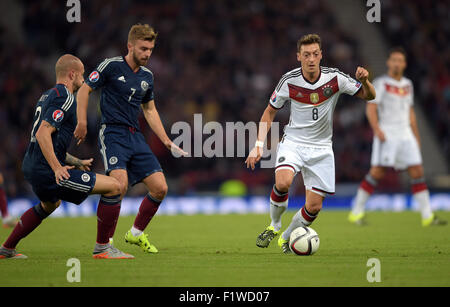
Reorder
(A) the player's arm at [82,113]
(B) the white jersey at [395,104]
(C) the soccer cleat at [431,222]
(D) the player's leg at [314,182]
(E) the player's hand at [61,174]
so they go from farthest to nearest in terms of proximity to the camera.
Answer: (B) the white jersey at [395,104]
(C) the soccer cleat at [431,222]
(D) the player's leg at [314,182]
(A) the player's arm at [82,113]
(E) the player's hand at [61,174]

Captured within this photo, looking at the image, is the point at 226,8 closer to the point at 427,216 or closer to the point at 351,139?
the point at 351,139

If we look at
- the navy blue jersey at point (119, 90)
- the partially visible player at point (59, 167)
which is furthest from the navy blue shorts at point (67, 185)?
the navy blue jersey at point (119, 90)

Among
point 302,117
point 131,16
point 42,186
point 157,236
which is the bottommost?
point 157,236

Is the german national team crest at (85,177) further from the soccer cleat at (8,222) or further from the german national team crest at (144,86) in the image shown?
the soccer cleat at (8,222)

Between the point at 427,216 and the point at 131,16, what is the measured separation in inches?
458

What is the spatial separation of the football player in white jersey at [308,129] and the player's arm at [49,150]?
2131mm

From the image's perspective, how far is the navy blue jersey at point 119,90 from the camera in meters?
7.13

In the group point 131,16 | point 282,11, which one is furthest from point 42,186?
point 282,11


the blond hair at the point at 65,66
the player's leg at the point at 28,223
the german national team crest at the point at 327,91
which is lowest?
the player's leg at the point at 28,223

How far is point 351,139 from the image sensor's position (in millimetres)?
17844

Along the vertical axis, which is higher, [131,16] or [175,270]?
[131,16]

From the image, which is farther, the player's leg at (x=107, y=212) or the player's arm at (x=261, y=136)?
the player's arm at (x=261, y=136)

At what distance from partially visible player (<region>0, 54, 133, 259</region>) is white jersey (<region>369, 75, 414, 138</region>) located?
19.3 feet

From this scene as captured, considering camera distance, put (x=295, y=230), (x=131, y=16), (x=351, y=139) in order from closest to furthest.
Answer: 1. (x=295, y=230)
2. (x=351, y=139)
3. (x=131, y=16)
